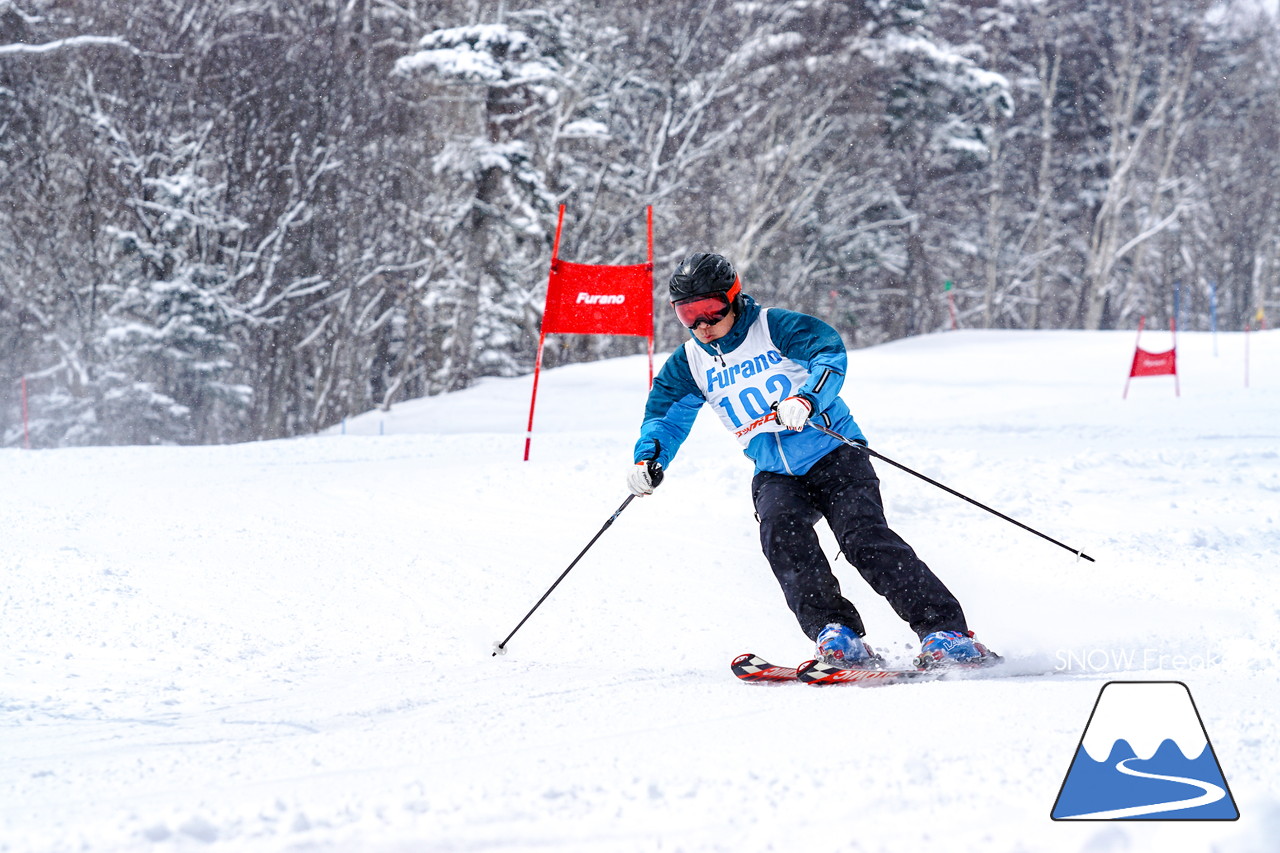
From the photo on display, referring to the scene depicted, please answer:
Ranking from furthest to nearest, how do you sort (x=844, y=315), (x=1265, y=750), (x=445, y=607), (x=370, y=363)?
(x=844, y=315) < (x=370, y=363) < (x=445, y=607) < (x=1265, y=750)

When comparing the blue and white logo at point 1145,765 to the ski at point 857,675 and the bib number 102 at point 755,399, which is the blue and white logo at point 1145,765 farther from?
the bib number 102 at point 755,399

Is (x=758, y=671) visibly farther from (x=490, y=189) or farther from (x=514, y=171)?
(x=490, y=189)

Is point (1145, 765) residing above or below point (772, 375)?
below

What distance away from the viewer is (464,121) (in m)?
24.9

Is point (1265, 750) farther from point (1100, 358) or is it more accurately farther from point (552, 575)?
point (1100, 358)

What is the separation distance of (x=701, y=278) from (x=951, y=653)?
1565 millimetres

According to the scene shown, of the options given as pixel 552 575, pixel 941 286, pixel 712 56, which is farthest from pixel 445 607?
pixel 941 286

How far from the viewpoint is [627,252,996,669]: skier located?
13.5 feet

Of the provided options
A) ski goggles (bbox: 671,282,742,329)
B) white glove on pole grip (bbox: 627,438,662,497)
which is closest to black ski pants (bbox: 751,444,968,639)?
white glove on pole grip (bbox: 627,438,662,497)

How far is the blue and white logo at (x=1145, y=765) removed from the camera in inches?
92.0

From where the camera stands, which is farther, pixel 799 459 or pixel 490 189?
pixel 490 189

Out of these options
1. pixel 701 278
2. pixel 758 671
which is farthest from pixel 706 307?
pixel 758 671

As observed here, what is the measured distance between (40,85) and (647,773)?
21.1 m

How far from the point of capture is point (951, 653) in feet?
13.0
